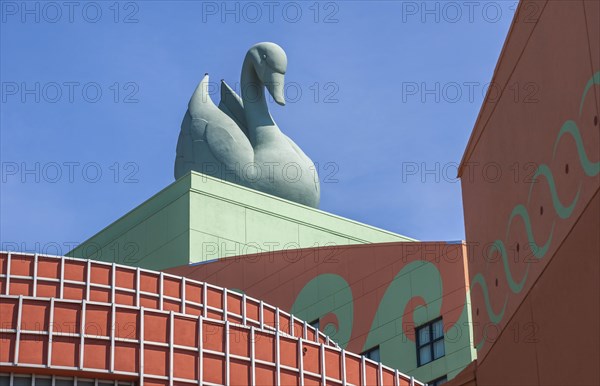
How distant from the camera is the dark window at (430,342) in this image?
33.8 m

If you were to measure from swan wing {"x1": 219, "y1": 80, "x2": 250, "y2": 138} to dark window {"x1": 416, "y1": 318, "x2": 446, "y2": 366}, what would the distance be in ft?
56.4

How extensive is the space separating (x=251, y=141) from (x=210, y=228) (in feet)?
21.4

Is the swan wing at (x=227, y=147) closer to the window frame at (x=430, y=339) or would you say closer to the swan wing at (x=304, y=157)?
the swan wing at (x=304, y=157)

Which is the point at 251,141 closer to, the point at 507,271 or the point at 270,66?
the point at 270,66

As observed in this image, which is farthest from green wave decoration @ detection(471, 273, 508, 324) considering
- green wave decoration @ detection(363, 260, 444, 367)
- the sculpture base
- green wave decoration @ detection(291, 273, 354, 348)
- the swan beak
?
the swan beak

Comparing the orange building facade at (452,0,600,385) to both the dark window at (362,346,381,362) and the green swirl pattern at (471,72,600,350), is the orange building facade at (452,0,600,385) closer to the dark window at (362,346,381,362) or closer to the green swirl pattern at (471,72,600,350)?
the green swirl pattern at (471,72,600,350)

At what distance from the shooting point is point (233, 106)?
163ft

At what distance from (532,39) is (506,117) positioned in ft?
4.49

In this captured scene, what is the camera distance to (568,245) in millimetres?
11789

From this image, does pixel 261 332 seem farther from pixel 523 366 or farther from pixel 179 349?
pixel 523 366

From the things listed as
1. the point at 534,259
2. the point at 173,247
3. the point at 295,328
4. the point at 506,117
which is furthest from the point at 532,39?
the point at 173,247

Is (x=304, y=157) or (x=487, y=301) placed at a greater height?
(x=304, y=157)

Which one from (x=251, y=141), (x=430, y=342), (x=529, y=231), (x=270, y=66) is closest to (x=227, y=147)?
(x=251, y=141)

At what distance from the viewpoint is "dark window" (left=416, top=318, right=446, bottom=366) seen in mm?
33781
